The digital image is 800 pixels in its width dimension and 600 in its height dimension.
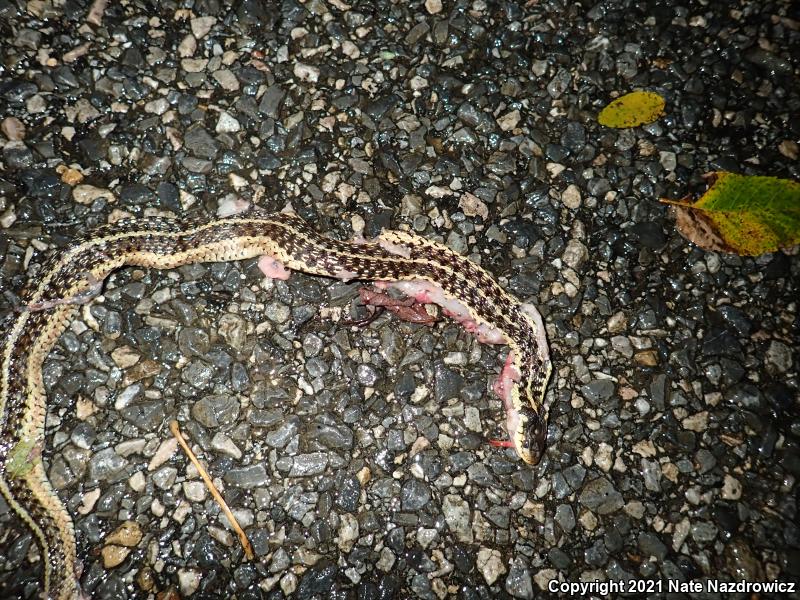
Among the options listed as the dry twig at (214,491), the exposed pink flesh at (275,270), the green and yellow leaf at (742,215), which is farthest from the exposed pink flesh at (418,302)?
the green and yellow leaf at (742,215)

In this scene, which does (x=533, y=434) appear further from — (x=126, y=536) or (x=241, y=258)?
(x=126, y=536)

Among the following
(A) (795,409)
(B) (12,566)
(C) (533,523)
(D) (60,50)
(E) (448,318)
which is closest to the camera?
(B) (12,566)

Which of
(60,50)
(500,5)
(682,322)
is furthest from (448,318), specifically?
(60,50)

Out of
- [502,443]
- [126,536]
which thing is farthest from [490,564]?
[126,536]

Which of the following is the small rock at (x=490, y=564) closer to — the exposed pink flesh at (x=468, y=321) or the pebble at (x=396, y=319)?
the pebble at (x=396, y=319)

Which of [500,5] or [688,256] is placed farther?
[500,5]

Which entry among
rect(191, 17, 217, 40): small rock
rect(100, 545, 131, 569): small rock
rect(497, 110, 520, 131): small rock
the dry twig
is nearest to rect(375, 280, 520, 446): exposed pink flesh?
rect(497, 110, 520, 131): small rock

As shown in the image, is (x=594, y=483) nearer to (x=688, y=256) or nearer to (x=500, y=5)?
(x=688, y=256)
